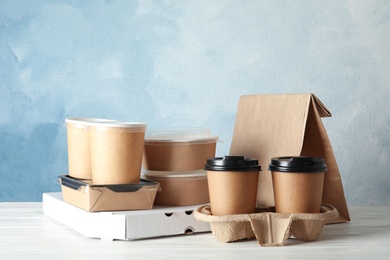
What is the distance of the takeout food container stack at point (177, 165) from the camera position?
1.40 meters

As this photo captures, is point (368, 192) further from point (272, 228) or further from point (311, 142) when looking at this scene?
point (272, 228)

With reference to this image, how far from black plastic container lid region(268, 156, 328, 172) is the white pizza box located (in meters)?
0.21

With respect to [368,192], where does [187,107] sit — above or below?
above

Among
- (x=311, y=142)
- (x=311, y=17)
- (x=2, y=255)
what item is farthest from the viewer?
(x=311, y=17)

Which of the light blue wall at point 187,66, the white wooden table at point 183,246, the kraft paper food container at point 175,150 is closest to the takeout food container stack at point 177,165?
the kraft paper food container at point 175,150

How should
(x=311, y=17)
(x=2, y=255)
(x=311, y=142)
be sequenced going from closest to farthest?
(x=2, y=255), (x=311, y=142), (x=311, y=17)

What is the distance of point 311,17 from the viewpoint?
1.88 metres

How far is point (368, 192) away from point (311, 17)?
1.75 ft

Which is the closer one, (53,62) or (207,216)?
(207,216)

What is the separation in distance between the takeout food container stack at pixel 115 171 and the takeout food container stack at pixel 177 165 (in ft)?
0.20

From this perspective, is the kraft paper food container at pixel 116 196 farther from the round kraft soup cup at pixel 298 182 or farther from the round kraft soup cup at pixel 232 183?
the round kraft soup cup at pixel 298 182

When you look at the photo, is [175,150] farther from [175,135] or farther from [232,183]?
[232,183]

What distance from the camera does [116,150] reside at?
1.30m

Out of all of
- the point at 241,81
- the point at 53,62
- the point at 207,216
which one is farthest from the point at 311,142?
the point at 53,62
